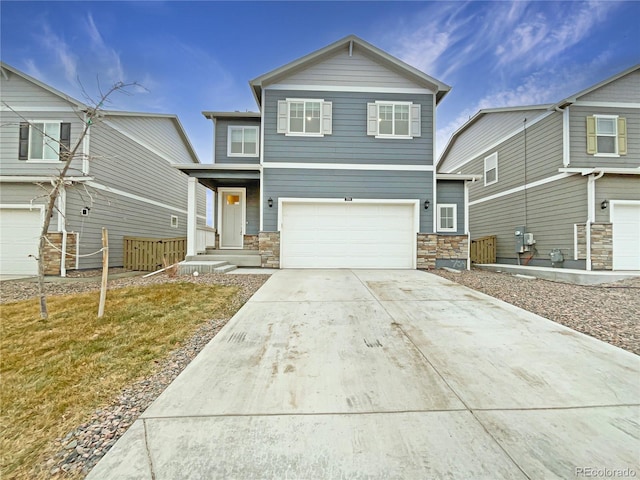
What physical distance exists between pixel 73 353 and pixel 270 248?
238 inches

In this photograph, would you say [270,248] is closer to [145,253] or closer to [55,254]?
[145,253]

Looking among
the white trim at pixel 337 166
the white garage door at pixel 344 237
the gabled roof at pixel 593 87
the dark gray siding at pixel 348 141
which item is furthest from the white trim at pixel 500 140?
the white garage door at pixel 344 237

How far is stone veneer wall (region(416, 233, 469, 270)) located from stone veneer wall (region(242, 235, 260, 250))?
5945mm

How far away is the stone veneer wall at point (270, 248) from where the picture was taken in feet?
28.7

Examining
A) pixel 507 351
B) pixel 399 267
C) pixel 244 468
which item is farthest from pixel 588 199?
pixel 244 468

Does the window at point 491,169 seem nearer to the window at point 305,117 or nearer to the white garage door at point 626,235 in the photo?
the white garage door at point 626,235

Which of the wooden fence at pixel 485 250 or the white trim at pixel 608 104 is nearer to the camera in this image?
the white trim at pixel 608 104

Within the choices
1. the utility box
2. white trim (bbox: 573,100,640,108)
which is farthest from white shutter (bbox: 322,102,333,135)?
the utility box

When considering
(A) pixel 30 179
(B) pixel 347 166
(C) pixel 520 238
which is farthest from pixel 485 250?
(A) pixel 30 179

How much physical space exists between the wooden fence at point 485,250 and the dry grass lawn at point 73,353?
11169 millimetres

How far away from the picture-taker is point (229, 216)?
11.0m

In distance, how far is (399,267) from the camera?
8891 mm

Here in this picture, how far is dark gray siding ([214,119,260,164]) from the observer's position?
10727mm

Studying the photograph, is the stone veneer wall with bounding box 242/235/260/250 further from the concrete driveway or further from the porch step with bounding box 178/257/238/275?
the concrete driveway
